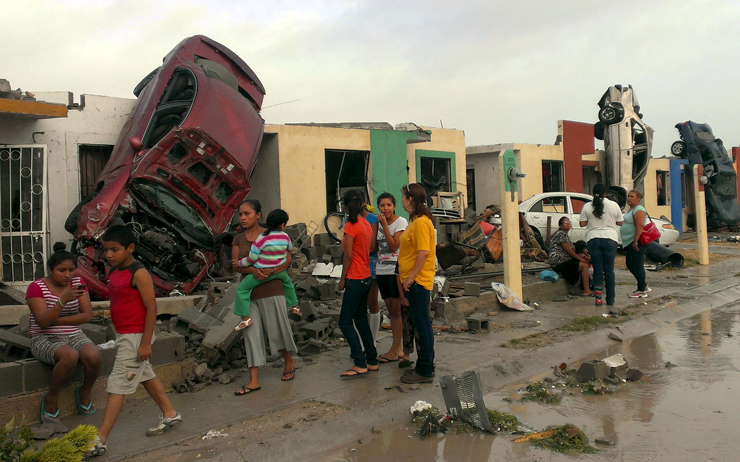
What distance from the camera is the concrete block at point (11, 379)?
454 cm

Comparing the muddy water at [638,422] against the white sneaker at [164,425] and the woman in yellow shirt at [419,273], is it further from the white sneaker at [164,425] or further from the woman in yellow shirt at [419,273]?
the white sneaker at [164,425]

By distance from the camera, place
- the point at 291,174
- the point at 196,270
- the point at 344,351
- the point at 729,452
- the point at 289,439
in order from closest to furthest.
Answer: the point at 729,452 → the point at 289,439 → the point at 344,351 → the point at 196,270 → the point at 291,174

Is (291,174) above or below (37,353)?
above

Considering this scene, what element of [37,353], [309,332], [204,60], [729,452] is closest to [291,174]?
[204,60]

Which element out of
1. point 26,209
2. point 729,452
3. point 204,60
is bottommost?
point 729,452

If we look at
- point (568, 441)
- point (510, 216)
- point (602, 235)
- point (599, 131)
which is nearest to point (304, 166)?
point (510, 216)

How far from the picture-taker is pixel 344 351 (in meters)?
6.82

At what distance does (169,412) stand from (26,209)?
6.20 metres

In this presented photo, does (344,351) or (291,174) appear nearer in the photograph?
(344,351)

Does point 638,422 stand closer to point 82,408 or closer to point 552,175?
point 82,408

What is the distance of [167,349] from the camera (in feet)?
18.1

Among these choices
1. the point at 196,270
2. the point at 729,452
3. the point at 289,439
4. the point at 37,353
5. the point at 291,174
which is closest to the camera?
the point at 729,452

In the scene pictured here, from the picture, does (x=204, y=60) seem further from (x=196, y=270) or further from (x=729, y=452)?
(x=729, y=452)

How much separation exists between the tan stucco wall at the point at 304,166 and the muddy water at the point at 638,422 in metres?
8.34
